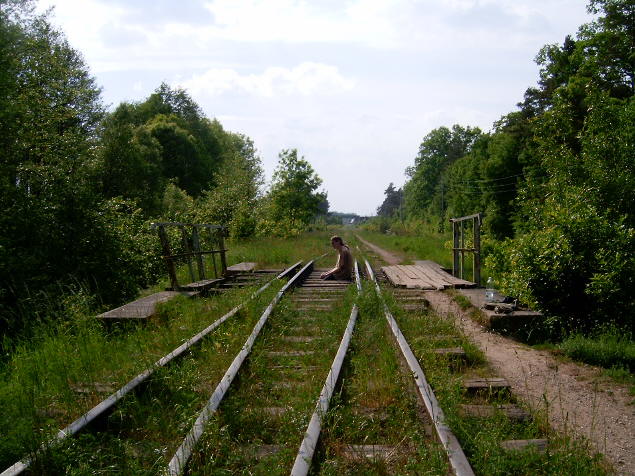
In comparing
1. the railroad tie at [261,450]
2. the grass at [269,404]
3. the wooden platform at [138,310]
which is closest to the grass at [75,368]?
the wooden platform at [138,310]

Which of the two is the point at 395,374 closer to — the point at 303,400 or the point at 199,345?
the point at 303,400

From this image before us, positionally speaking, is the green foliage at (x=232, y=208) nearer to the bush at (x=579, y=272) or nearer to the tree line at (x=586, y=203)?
the tree line at (x=586, y=203)

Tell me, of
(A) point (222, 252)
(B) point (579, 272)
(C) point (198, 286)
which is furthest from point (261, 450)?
(A) point (222, 252)

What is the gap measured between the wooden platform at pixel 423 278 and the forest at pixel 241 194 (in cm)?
87

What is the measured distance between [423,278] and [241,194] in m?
25.0

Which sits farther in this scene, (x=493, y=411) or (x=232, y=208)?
(x=232, y=208)

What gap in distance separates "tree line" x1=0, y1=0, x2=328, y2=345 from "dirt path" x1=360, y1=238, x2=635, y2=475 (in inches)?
211

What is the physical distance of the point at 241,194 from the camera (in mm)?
34562

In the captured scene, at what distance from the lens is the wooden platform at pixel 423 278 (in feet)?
31.7

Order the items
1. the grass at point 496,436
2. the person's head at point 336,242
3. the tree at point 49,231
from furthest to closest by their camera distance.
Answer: the person's head at point 336,242, the tree at point 49,231, the grass at point 496,436

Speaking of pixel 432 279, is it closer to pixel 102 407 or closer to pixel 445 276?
pixel 445 276

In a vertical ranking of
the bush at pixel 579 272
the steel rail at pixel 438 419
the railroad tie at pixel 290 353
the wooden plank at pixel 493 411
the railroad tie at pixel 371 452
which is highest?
the bush at pixel 579 272

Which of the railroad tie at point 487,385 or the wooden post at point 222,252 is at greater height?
the wooden post at point 222,252

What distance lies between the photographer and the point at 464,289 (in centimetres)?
909
